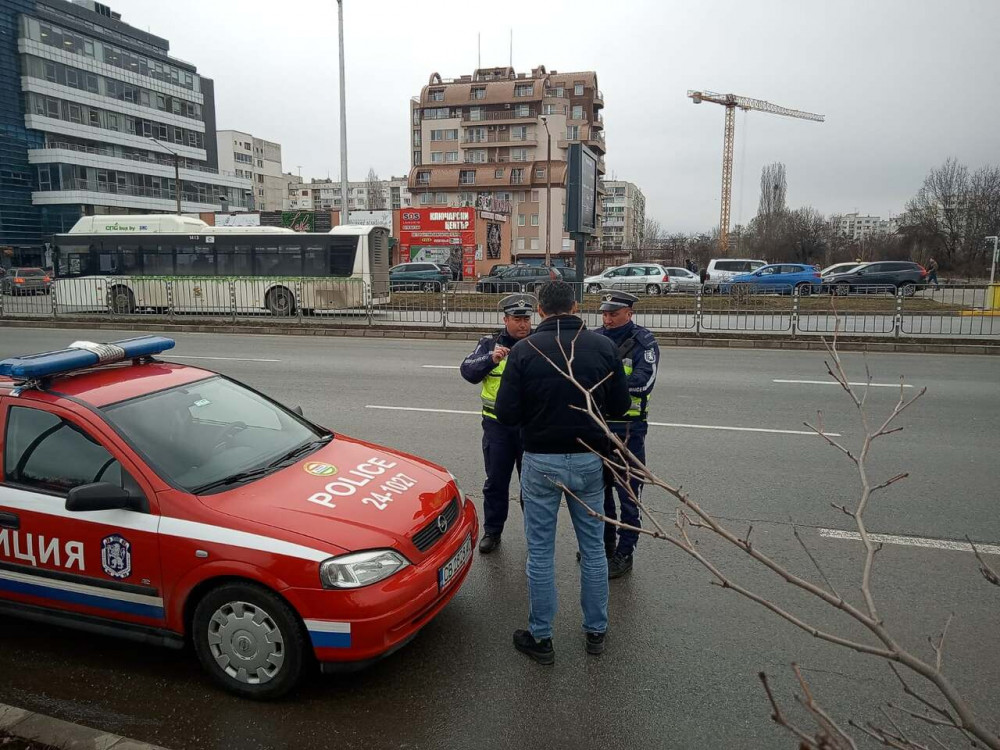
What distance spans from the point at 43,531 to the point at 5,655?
77cm

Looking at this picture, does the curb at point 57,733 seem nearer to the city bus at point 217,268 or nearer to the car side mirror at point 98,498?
the car side mirror at point 98,498

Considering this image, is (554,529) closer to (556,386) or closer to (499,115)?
(556,386)

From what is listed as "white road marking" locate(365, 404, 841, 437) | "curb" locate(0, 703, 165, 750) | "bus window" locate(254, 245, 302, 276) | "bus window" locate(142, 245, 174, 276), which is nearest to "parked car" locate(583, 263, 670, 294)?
"bus window" locate(254, 245, 302, 276)

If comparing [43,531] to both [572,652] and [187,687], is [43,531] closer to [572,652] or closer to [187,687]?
[187,687]

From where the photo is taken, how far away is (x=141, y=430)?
3652 millimetres

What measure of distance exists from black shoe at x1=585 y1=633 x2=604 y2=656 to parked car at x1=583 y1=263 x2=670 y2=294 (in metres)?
27.7

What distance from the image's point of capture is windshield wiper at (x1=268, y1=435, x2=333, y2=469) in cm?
392

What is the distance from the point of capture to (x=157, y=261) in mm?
23625

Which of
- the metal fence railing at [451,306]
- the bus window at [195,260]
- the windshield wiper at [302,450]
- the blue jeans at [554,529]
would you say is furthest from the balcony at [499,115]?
the blue jeans at [554,529]

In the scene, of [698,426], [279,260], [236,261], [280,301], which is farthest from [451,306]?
[698,426]

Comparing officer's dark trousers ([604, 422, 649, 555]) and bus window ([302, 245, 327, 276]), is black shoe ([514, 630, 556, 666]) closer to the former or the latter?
officer's dark trousers ([604, 422, 649, 555])

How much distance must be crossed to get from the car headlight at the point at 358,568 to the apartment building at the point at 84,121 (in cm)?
6883

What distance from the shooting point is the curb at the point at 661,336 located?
15.3 metres

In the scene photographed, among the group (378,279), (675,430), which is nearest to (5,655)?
(675,430)
